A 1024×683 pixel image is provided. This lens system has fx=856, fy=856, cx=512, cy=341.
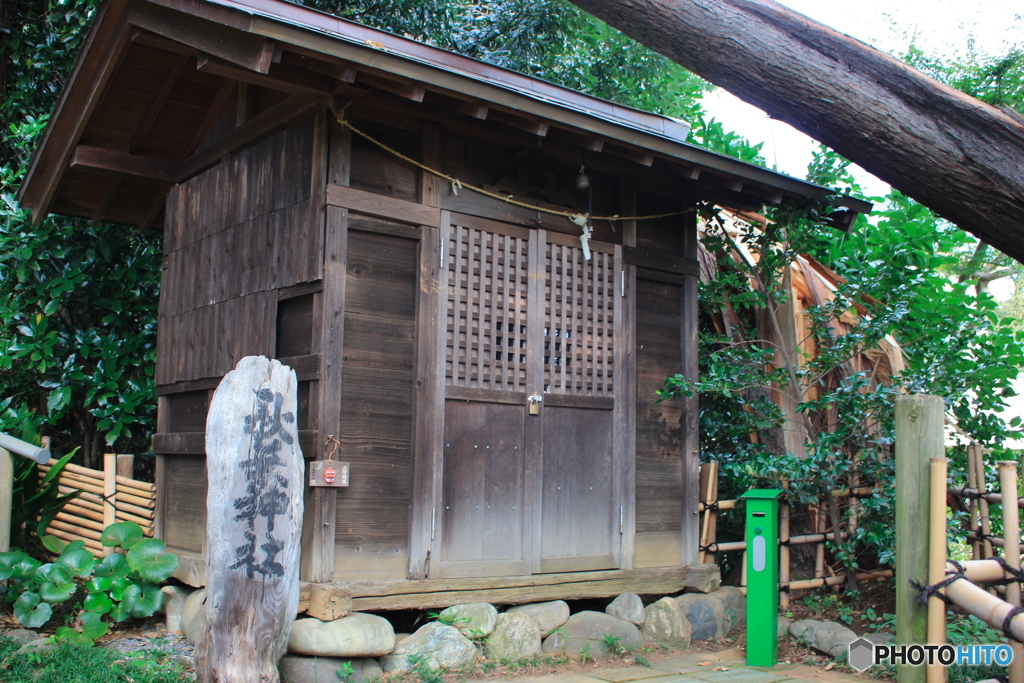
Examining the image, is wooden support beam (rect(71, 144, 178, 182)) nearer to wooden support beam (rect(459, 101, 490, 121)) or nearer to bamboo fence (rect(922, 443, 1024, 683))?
wooden support beam (rect(459, 101, 490, 121))

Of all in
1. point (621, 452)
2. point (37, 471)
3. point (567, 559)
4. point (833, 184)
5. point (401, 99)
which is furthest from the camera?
point (833, 184)

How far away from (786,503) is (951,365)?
1852 millimetres

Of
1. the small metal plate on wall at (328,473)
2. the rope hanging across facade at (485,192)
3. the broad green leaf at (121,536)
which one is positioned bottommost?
the broad green leaf at (121,536)

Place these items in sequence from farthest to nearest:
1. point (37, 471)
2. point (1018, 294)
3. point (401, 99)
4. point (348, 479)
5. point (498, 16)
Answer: point (1018, 294) → point (498, 16) → point (37, 471) → point (401, 99) → point (348, 479)

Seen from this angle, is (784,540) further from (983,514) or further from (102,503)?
(102,503)

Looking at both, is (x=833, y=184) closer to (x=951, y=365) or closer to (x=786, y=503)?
(x=951, y=365)

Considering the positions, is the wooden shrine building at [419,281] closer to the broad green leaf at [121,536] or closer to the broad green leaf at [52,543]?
the broad green leaf at [121,536]

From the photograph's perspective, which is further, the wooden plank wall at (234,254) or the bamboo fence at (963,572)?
the wooden plank wall at (234,254)

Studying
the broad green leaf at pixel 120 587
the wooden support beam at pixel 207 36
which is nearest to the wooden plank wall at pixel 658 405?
the wooden support beam at pixel 207 36

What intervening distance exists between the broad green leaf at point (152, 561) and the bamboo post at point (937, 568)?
5.13 m

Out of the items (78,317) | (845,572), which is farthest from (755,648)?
(78,317)

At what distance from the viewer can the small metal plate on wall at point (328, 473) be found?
5430 millimetres

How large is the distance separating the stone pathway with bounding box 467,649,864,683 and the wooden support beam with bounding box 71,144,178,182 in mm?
5308

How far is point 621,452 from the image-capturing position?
697cm
